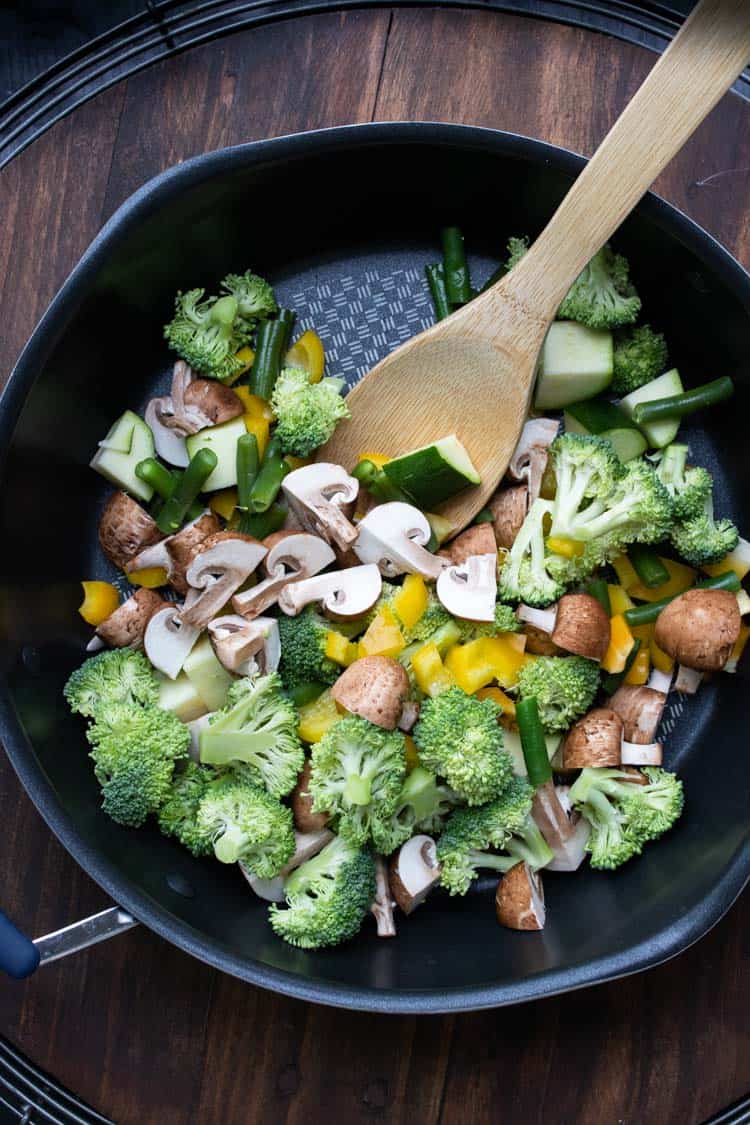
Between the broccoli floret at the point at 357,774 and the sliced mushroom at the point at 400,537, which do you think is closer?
the broccoli floret at the point at 357,774

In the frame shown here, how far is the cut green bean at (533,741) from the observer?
270cm

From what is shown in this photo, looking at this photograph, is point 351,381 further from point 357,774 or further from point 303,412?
point 357,774

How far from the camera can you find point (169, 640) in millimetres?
2799

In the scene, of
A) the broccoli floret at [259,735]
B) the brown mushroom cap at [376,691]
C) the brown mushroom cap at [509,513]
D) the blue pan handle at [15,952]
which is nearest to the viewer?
the blue pan handle at [15,952]

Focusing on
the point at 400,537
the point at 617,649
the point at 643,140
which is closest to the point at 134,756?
the point at 400,537

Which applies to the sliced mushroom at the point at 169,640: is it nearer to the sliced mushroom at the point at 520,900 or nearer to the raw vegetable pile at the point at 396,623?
the raw vegetable pile at the point at 396,623

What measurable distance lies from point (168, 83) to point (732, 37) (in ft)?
5.17

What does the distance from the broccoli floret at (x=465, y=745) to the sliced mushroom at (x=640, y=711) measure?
0.43 metres

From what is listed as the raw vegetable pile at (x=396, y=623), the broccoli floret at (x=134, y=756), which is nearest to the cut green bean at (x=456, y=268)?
the raw vegetable pile at (x=396, y=623)

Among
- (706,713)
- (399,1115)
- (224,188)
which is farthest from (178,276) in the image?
(399,1115)

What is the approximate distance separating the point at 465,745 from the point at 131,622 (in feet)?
3.43

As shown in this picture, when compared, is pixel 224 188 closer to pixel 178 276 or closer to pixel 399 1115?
pixel 178 276

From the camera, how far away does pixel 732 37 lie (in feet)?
7.74

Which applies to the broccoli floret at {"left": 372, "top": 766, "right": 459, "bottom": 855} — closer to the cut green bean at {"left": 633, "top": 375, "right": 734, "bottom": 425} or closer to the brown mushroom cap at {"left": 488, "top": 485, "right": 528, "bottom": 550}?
the brown mushroom cap at {"left": 488, "top": 485, "right": 528, "bottom": 550}
